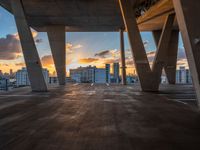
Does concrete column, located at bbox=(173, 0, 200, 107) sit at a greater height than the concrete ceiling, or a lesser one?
lesser

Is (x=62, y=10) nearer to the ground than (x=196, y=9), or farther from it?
farther from it

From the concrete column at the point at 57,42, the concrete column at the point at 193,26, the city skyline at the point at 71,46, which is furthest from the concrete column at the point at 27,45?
the concrete column at the point at 193,26

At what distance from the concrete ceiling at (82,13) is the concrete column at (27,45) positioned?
3.71m

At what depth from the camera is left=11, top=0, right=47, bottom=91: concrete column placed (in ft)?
60.7

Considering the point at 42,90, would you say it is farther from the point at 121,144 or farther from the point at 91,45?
the point at 91,45

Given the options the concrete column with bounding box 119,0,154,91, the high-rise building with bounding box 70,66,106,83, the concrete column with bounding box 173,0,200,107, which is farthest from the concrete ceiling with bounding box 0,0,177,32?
the high-rise building with bounding box 70,66,106,83

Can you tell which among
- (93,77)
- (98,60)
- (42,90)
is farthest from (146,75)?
(93,77)

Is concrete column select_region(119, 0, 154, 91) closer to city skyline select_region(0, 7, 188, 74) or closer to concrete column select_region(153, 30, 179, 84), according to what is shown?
city skyline select_region(0, 7, 188, 74)

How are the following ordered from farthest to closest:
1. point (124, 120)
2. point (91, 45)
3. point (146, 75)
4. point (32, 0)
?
point (91, 45) < point (32, 0) < point (146, 75) < point (124, 120)

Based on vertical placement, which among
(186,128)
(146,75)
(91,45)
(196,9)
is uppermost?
(91,45)

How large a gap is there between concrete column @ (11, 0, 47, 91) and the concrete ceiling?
3713mm

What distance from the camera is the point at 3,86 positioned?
23641mm

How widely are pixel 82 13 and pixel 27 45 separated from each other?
33.8ft

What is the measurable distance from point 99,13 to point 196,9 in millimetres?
19127
